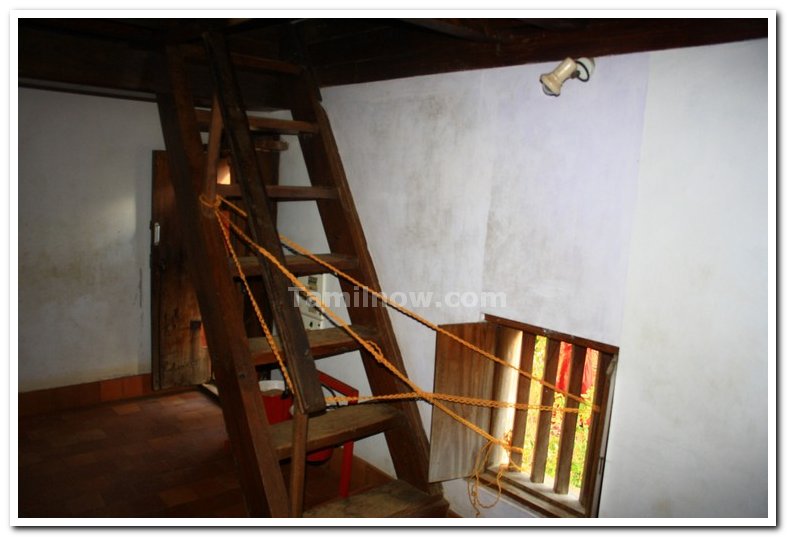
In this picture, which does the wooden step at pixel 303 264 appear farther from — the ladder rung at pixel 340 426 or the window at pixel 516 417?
the window at pixel 516 417

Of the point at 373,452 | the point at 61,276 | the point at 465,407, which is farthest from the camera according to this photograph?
the point at 61,276

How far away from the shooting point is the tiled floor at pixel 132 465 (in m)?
3.59

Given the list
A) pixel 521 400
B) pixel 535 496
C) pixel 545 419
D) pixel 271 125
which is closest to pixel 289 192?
pixel 271 125

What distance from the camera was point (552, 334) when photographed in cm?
268

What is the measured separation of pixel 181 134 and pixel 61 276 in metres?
2.63

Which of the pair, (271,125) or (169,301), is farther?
(169,301)

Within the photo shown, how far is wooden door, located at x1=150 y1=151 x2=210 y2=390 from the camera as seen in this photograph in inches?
206

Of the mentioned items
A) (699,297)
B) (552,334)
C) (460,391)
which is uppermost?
(699,297)

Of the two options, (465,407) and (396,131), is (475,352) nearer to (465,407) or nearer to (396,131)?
(465,407)

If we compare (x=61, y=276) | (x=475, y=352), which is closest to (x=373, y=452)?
(x=475, y=352)

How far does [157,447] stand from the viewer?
4402 mm

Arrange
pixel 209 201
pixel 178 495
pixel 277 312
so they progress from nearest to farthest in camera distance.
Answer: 1. pixel 277 312
2. pixel 209 201
3. pixel 178 495

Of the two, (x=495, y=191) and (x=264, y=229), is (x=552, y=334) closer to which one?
(x=495, y=191)

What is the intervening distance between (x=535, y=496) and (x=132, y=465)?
2935 millimetres
